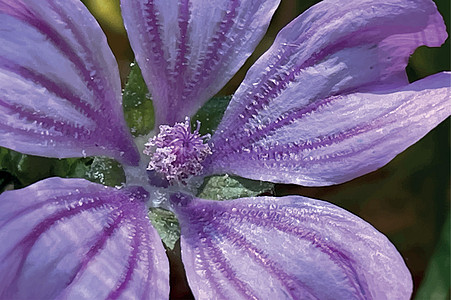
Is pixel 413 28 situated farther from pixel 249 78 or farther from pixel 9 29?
pixel 9 29

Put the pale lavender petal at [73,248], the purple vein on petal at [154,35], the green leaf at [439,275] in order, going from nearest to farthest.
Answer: the pale lavender petal at [73,248]
the purple vein on petal at [154,35]
the green leaf at [439,275]

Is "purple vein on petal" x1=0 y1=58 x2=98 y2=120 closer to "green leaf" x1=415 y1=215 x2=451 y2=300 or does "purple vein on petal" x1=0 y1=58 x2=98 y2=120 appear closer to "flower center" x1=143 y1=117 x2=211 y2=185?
"flower center" x1=143 y1=117 x2=211 y2=185

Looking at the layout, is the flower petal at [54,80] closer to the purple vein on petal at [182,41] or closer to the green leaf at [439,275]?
the purple vein on petal at [182,41]

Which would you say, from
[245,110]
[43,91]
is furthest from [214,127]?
[43,91]

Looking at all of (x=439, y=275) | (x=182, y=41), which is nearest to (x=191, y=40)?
(x=182, y=41)

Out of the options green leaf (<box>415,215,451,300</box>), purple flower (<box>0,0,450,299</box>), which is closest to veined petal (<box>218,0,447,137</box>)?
purple flower (<box>0,0,450,299</box>)

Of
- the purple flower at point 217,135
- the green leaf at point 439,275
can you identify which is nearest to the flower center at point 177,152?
the purple flower at point 217,135

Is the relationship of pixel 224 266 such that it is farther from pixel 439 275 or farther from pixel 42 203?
pixel 439 275
